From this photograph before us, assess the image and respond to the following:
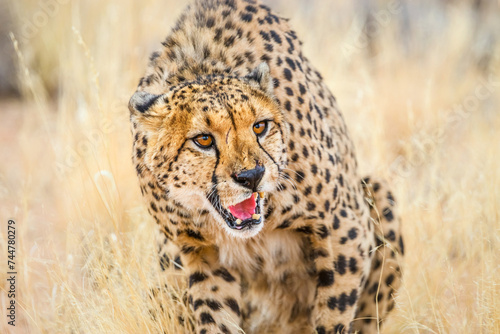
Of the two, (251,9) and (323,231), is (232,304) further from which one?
(251,9)

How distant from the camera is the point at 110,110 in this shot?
14.4ft

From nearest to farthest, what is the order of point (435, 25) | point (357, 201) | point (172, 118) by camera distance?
point (172, 118)
point (357, 201)
point (435, 25)

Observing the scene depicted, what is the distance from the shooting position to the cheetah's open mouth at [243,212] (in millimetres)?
2260

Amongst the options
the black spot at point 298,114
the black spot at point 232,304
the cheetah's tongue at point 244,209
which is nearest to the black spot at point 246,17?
the black spot at point 298,114

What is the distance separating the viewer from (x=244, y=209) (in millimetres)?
2293

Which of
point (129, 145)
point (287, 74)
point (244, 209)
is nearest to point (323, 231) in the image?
point (244, 209)

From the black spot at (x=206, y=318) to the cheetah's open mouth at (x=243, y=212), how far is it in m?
0.61

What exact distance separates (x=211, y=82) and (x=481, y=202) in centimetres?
234

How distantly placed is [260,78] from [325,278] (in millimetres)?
951

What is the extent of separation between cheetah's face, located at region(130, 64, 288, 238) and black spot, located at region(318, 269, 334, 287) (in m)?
0.54

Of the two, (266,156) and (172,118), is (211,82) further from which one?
(266,156)

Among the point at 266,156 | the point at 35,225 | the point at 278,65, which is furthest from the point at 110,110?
the point at 266,156

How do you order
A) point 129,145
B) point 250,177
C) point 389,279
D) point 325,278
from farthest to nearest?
point 129,145 → point 389,279 → point 325,278 → point 250,177

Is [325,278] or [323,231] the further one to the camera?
[325,278]
